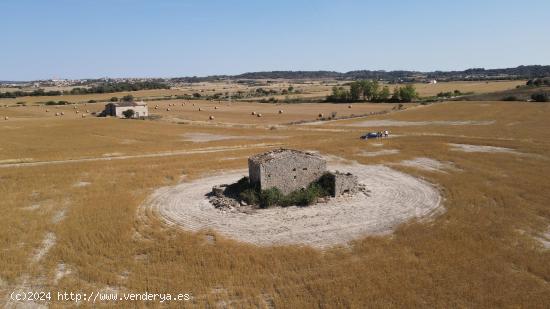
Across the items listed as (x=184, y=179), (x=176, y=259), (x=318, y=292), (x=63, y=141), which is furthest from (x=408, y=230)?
(x=63, y=141)

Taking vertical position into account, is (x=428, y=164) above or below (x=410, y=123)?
above

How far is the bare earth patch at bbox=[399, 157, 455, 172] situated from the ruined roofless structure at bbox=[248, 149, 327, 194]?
1396cm

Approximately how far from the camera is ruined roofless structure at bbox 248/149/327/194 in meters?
32.4

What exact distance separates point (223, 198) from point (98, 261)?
1183 centimetres

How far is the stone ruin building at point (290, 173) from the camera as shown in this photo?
32.5 metres

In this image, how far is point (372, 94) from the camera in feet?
429

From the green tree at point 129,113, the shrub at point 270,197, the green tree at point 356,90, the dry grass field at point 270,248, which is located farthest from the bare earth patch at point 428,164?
the green tree at point 356,90

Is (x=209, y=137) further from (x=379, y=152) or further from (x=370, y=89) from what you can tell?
(x=370, y=89)

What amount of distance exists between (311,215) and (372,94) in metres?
107

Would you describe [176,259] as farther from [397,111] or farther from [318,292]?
[397,111]

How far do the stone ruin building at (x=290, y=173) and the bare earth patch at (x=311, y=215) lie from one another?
1.44m

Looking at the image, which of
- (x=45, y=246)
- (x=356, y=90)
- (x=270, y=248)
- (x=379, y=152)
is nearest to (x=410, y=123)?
(x=379, y=152)

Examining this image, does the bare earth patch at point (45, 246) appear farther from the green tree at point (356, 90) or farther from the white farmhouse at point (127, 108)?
the green tree at point (356, 90)

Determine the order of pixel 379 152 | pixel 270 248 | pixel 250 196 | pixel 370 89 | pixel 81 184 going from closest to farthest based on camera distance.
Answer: pixel 270 248, pixel 250 196, pixel 81 184, pixel 379 152, pixel 370 89
